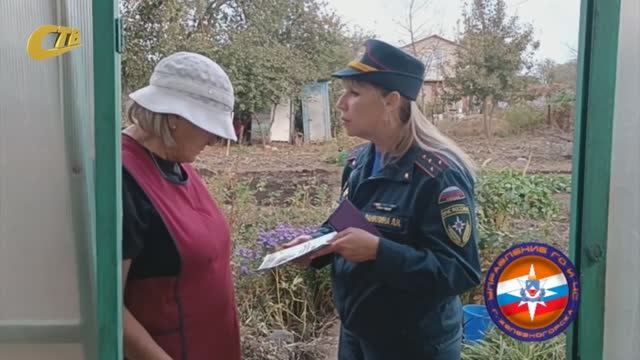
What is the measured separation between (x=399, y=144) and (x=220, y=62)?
28.4 inches

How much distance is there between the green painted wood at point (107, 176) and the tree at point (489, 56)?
3.80ft

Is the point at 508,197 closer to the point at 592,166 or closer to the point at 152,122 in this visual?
the point at 592,166

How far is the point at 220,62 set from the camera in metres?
Answer: 2.17

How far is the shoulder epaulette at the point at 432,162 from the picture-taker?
1787mm

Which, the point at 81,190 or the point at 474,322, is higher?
the point at 81,190

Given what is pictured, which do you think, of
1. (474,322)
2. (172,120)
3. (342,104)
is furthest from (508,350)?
(172,120)

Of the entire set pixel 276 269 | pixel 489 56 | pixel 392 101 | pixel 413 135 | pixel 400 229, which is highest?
pixel 489 56

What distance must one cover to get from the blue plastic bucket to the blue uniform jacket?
0.19m

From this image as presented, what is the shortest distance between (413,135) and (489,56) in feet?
1.20

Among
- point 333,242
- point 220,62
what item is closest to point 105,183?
point 333,242

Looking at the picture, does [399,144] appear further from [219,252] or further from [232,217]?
[232,217]

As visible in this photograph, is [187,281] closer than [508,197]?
Yes

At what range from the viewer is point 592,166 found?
4.07 feet

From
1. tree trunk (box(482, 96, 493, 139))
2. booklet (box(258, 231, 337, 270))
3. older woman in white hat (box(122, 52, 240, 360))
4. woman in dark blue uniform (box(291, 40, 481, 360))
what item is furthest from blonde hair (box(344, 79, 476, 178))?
older woman in white hat (box(122, 52, 240, 360))
